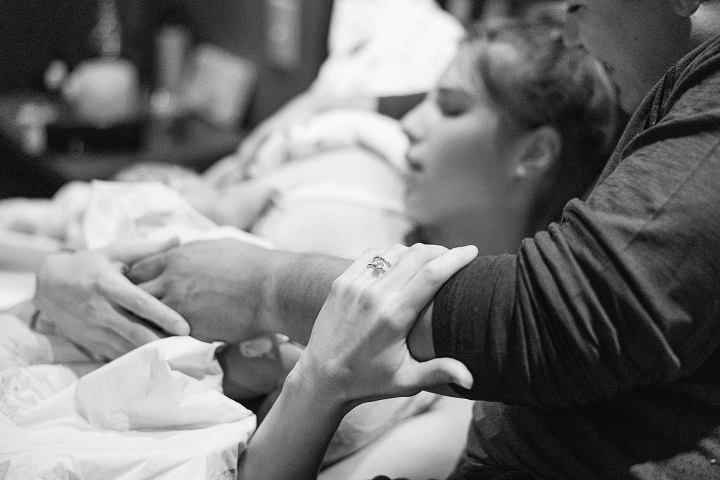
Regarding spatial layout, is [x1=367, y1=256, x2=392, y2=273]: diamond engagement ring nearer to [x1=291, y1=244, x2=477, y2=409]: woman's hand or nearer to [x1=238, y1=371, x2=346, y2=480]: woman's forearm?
[x1=291, y1=244, x2=477, y2=409]: woman's hand

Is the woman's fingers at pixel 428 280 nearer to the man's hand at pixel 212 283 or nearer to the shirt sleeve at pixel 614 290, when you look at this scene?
the shirt sleeve at pixel 614 290

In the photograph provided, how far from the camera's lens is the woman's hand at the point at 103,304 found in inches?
40.9

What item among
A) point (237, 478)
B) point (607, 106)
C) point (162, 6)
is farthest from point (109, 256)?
point (162, 6)

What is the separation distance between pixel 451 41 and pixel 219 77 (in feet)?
3.55

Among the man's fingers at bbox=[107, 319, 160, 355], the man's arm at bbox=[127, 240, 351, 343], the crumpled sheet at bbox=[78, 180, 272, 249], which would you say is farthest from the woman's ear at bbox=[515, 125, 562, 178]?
the man's fingers at bbox=[107, 319, 160, 355]

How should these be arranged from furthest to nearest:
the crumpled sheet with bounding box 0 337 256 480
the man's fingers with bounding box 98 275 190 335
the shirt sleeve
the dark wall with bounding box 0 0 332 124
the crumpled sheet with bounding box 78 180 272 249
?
the dark wall with bounding box 0 0 332 124 < the crumpled sheet with bounding box 78 180 272 249 < the man's fingers with bounding box 98 275 190 335 < the crumpled sheet with bounding box 0 337 256 480 < the shirt sleeve

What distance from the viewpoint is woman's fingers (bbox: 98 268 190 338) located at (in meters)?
1.03

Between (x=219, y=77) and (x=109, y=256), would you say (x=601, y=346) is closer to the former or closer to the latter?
(x=109, y=256)

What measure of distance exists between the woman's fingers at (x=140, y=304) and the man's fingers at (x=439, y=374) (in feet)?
1.20

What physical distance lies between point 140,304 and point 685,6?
0.72 m

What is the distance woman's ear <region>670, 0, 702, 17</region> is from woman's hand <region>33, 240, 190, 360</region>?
673mm

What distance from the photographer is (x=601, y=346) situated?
2.30 feet

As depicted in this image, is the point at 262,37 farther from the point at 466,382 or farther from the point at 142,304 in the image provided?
the point at 466,382

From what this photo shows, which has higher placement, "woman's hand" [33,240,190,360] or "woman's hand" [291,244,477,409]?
"woman's hand" [291,244,477,409]
